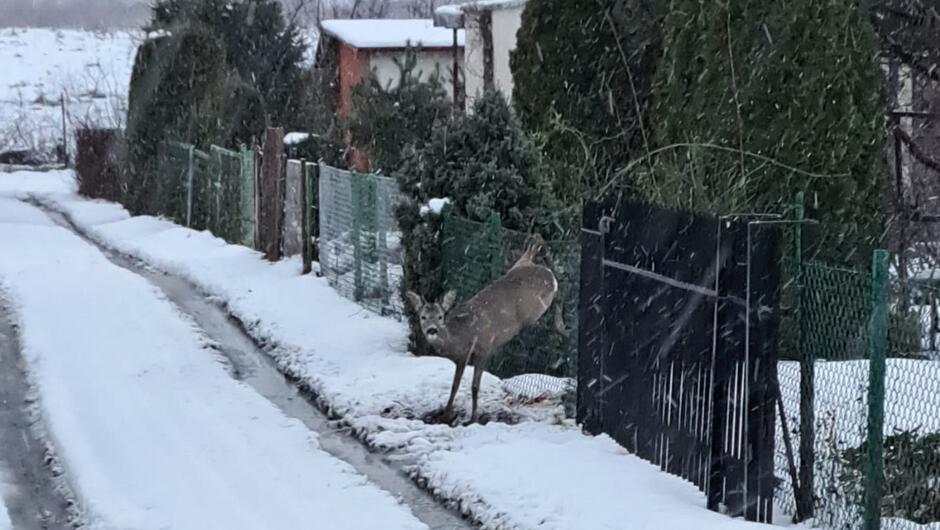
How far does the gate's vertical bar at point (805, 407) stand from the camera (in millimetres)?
8367

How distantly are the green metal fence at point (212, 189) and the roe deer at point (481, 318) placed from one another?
1333 cm

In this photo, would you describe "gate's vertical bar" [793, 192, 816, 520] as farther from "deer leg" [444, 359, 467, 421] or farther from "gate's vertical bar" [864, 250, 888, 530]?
"deer leg" [444, 359, 467, 421]

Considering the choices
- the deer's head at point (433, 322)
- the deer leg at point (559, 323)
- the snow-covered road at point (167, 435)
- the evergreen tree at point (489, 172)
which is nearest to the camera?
the snow-covered road at point (167, 435)

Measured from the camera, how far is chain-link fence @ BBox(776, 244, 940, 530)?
305 inches

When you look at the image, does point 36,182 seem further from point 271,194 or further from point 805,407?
point 805,407

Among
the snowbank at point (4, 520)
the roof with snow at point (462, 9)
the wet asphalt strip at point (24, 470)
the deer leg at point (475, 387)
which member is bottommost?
the wet asphalt strip at point (24, 470)

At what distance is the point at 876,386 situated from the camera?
7.67 m

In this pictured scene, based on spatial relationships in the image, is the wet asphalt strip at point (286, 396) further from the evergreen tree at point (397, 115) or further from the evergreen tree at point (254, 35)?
the evergreen tree at point (254, 35)

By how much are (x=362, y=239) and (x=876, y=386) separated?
1073cm

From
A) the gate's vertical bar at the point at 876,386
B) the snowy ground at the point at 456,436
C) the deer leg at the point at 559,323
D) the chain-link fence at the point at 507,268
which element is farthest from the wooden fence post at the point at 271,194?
the gate's vertical bar at the point at 876,386

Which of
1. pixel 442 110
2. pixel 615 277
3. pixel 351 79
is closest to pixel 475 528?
pixel 615 277

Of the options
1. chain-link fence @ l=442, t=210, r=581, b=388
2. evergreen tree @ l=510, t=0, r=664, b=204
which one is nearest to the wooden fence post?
evergreen tree @ l=510, t=0, r=664, b=204

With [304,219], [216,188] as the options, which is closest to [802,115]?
[304,219]

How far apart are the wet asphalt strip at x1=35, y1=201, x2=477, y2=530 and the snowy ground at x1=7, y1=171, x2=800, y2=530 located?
0.37 ft
